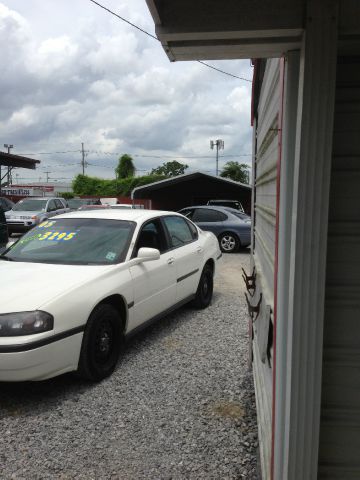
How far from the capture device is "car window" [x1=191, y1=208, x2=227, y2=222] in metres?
13.3

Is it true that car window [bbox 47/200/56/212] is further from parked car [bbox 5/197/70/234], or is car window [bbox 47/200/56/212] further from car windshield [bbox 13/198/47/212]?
car windshield [bbox 13/198/47/212]

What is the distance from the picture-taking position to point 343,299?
5.34ft

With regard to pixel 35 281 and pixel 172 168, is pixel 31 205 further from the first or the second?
pixel 172 168

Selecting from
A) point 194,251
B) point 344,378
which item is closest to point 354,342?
point 344,378

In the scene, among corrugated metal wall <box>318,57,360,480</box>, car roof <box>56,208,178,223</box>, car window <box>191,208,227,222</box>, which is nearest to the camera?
corrugated metal wall <box>318,57,360,480</box>

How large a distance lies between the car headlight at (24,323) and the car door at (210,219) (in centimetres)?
1001

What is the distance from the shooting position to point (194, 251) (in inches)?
233

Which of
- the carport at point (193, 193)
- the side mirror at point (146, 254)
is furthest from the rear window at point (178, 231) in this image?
the carport at point (193, 193)

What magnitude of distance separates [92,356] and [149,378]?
22.7 inches

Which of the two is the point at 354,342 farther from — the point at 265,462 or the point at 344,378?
the point at 265,462

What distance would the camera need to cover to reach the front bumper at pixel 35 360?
3.20 meters

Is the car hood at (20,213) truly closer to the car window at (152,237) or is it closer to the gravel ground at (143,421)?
the car window at (152,237)

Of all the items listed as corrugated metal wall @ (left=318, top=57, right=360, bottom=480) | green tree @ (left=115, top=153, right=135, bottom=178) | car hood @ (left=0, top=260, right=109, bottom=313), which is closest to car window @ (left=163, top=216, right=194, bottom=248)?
car hood @ (left=0, top=260, right=109, bottom=313)

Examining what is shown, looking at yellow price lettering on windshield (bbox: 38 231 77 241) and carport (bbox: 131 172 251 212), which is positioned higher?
carport (bbox: 131 172 251 212)
